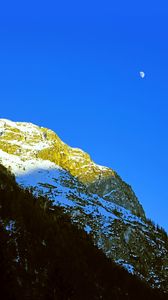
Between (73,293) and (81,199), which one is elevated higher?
(81,199)

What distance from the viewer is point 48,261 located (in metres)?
129

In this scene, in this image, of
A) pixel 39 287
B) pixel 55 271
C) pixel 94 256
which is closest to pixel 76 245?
pixel 94 256

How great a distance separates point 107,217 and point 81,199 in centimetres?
1085

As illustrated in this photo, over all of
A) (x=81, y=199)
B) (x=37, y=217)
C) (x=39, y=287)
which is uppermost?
(x=81, y=199)

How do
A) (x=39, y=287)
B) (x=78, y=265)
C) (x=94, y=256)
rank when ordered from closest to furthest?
(x=39, y=287) → (x=78, y=265) → (x=94, y=256)

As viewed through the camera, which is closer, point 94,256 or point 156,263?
point 94,256

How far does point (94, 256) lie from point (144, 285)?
17.1 metres

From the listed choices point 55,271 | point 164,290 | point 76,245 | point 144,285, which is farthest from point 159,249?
point 55,271

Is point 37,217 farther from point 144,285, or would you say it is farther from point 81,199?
point 81,199

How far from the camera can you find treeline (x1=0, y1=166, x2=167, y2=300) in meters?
116

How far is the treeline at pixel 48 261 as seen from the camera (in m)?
116

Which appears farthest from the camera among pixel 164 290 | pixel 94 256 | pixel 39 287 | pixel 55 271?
pixel 164 290

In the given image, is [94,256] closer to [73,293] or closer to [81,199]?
[73,293]

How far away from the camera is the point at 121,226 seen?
192375 mm
